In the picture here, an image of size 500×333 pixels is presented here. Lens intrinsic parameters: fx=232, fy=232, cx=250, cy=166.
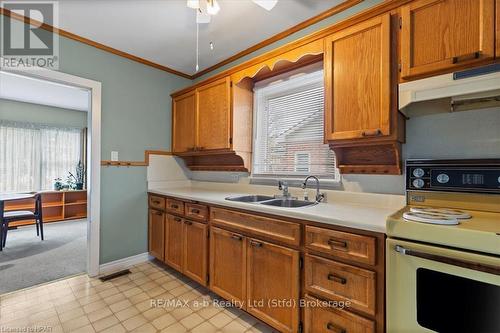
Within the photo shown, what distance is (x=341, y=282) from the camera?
128 cm

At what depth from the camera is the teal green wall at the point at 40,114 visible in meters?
4.70

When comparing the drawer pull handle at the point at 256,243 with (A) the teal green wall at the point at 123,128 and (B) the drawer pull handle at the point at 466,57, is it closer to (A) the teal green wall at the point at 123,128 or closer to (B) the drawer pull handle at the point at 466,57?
(B) the drawer pull handle at the point at 466,57

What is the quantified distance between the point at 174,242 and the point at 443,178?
2.37 meters

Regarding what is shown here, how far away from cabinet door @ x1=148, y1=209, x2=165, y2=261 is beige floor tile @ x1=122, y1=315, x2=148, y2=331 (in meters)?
0.85

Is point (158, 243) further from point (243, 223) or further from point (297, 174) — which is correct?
point (297, 174)

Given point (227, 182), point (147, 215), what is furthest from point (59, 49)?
point (227, 182)

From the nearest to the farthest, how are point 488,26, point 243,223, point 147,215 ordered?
1. point 488,26
2. point 243,223
3. point 147,215

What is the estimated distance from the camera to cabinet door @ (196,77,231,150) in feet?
8.11

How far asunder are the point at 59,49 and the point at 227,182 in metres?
2.18

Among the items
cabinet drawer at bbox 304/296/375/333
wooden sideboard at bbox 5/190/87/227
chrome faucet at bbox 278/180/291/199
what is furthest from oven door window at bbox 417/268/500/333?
wooden sideboard at bbox 5/190/87/227

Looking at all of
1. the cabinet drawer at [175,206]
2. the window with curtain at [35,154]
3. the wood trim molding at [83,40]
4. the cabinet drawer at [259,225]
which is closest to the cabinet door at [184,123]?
the wood trim molding at [83,40]

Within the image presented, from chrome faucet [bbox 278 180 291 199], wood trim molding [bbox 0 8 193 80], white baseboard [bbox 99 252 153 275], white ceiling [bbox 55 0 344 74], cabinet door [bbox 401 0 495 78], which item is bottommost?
white baseboard [bbox 99 252 153 275]

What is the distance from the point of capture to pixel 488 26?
3.77ft

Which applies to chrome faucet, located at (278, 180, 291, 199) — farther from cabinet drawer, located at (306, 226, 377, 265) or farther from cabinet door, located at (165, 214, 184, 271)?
cabinet door, located at (165, 214, 184, 271)
